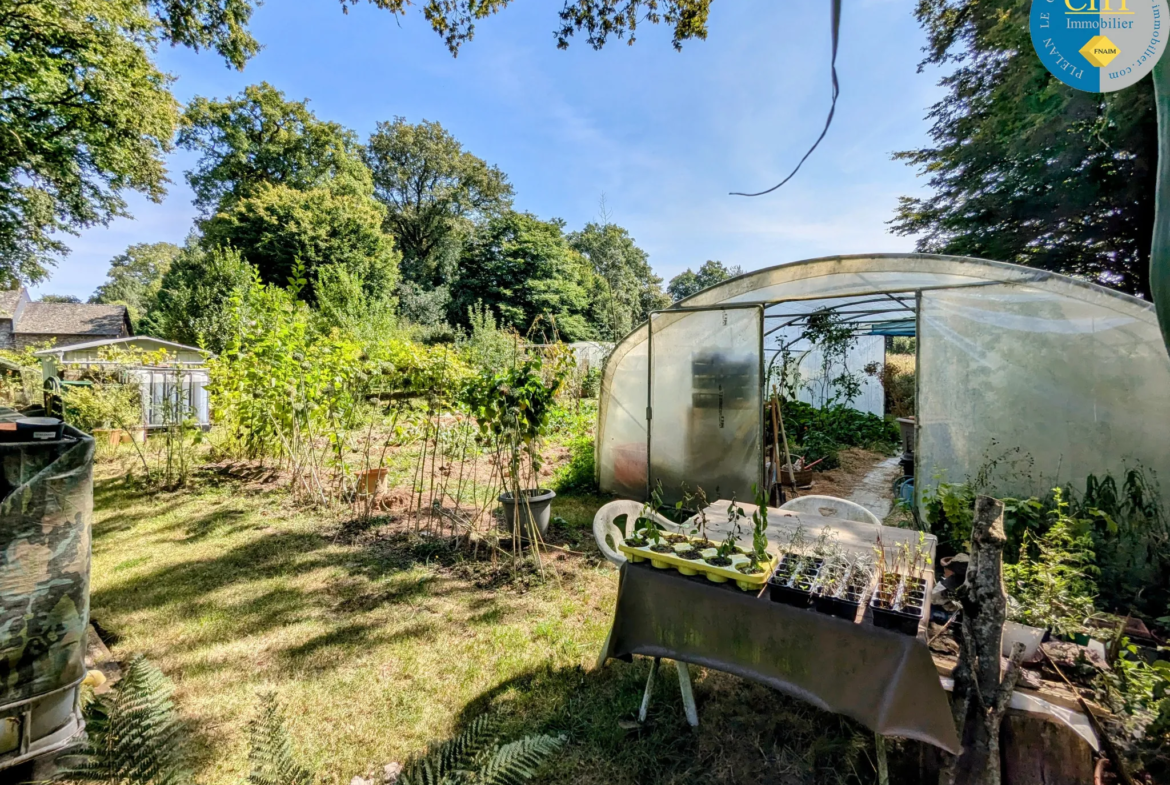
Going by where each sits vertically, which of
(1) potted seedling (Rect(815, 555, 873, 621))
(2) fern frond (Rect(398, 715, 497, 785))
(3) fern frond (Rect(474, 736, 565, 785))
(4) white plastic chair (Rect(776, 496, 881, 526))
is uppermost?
(1) potted seedling (Rect(815, 555, 873, 621))

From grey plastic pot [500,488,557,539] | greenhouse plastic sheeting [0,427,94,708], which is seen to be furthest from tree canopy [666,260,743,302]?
greenhouse plastic sheeting [0,427,94,708]

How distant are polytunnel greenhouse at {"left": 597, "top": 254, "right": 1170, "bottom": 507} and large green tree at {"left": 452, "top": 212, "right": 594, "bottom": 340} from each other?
15.7 m

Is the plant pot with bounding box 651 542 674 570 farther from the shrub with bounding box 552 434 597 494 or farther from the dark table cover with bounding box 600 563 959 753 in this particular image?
the shrub with bounding box 552 434 597 494

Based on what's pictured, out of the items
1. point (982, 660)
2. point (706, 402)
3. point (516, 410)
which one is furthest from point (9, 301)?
point (982, 660)

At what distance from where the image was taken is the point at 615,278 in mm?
27969

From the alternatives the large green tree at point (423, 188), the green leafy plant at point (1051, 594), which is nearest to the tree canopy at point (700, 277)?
the large green tree at point (423, 188)

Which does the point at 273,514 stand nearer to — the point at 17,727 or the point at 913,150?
the point at 17,727

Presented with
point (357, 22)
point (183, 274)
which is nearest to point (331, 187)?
point (183, 274)

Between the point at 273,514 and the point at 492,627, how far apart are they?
3.43 metres

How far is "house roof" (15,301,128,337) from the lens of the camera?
3006 cm

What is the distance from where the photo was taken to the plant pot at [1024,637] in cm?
188

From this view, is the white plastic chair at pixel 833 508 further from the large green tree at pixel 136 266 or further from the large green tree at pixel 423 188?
the large green tree at pixel 136 266

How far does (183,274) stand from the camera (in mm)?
18984

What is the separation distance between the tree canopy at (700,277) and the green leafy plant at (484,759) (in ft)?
120
